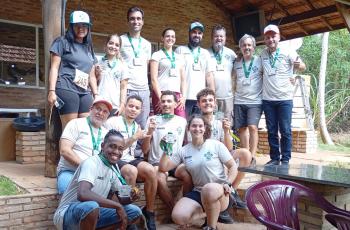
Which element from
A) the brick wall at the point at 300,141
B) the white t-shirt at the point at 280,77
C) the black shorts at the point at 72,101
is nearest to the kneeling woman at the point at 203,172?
the black shorts at the point at 72,101

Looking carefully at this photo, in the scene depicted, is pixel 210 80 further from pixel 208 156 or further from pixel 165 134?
pixel 208 156

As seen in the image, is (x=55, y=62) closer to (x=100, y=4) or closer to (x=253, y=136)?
(x=253, y=136)

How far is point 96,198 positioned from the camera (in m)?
2.91

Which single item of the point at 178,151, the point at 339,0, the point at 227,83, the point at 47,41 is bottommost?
the point at 178,151

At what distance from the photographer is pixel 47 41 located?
438 centimetres

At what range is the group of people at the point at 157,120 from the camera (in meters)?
3.14

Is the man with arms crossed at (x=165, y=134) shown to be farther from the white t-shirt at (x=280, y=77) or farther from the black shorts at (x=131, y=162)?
the white t-shirt at (x=280, y=77)

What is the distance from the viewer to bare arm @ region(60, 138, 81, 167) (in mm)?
3490

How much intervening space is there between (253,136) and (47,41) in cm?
265

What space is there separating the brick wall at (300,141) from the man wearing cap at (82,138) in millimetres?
5783

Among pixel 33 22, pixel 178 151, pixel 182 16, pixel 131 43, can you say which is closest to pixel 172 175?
pixel 178 151

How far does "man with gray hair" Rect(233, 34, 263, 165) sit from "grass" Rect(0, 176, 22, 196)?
2.65 metres

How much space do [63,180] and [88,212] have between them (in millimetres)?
775

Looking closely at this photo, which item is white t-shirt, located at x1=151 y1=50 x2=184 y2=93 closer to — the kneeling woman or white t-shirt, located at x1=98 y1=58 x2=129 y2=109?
white t-shirt, located at x1=98 y1=58 x2=129 y2=109
